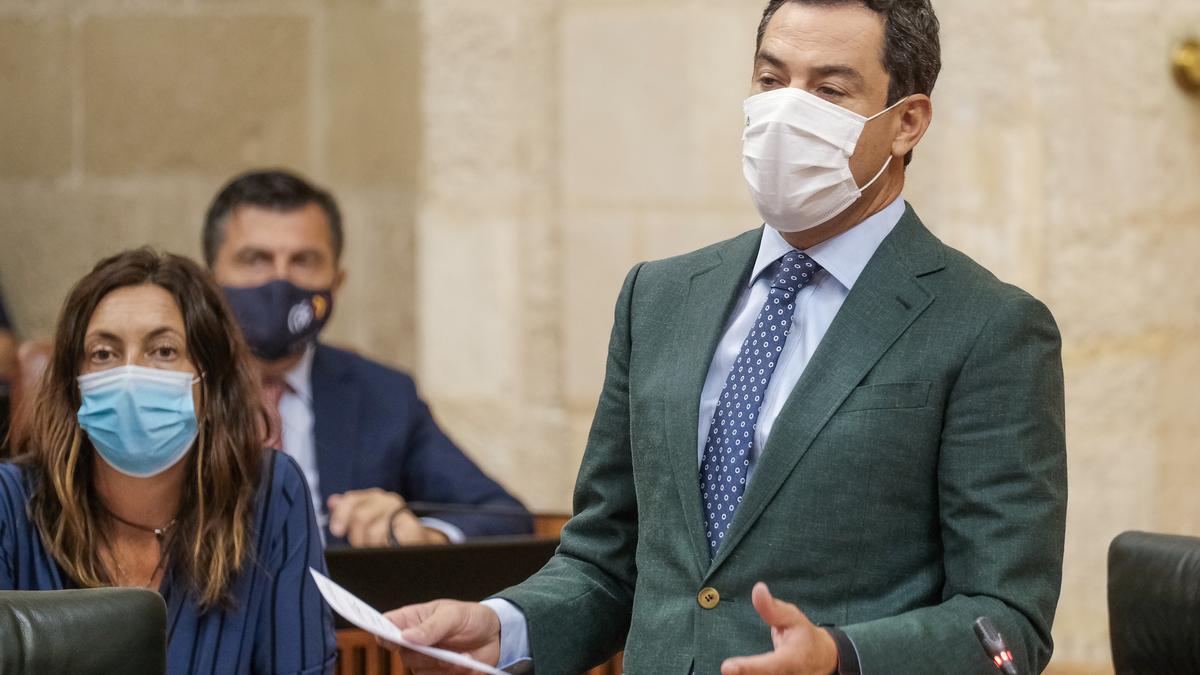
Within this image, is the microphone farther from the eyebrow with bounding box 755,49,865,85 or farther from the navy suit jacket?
the navy suit jacket

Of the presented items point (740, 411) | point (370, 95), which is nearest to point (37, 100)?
point (370, 95)

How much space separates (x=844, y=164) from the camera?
229cm

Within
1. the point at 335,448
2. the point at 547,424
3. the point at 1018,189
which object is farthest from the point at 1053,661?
the point at 335,448

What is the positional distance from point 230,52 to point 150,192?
1.94 feet

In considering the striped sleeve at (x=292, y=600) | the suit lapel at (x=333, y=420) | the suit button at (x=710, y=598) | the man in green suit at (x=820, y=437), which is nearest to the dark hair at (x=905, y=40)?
the man in green suit at (x=820, y=437)

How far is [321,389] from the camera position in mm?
4707

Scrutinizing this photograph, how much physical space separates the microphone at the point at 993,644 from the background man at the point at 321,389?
7.69ft

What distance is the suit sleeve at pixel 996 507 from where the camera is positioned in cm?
208

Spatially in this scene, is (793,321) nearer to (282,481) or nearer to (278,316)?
(282,481)

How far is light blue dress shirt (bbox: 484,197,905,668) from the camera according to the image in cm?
225

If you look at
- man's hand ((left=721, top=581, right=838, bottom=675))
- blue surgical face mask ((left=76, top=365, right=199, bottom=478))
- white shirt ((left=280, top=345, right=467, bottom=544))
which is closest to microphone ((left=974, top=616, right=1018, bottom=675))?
man's hand ((left=721, top=581, right=838, bottom=675))

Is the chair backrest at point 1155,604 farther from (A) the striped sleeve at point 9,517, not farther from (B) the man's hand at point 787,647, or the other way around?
(A) the striped sleeve at point 9,517

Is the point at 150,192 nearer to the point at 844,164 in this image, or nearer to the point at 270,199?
the point at 270,199

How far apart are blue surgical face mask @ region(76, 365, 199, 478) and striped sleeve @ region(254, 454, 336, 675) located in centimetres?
20
